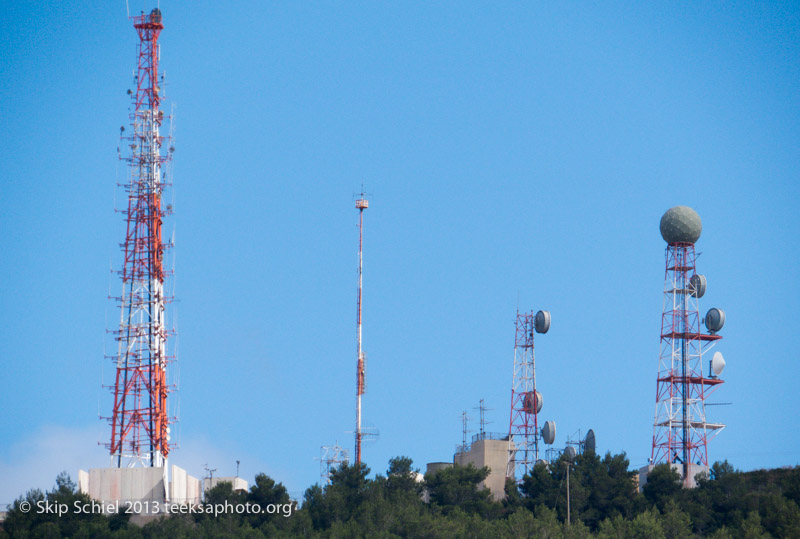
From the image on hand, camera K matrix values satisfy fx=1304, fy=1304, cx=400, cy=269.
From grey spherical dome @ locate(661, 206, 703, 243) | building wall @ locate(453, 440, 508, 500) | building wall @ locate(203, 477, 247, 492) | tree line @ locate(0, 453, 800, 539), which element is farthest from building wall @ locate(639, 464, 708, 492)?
building wall @ locate(203, 477, 247, 492)

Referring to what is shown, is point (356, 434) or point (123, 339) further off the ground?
point (123, 339)

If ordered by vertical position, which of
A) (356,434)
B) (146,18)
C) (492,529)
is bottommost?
(492,529)

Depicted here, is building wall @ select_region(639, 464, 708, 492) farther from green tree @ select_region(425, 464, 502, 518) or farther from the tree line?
green tree @ select_region(425, 464, 502, 518)

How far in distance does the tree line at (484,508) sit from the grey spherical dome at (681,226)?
15.6 metres

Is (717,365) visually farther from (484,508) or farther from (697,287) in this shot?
(484,508)

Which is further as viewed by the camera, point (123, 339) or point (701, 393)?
point (701, 393)

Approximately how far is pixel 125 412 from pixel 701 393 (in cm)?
3825

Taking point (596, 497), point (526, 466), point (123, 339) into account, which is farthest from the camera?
point (526, 466)

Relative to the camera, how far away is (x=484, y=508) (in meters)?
83.2

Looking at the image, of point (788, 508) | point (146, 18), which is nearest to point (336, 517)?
point (788, 508)

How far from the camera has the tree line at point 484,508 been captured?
7344cm

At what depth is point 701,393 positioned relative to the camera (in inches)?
3465

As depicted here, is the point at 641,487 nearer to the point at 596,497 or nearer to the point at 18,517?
the point at 596,497

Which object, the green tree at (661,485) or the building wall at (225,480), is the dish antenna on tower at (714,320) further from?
the building wall at (225,480)
